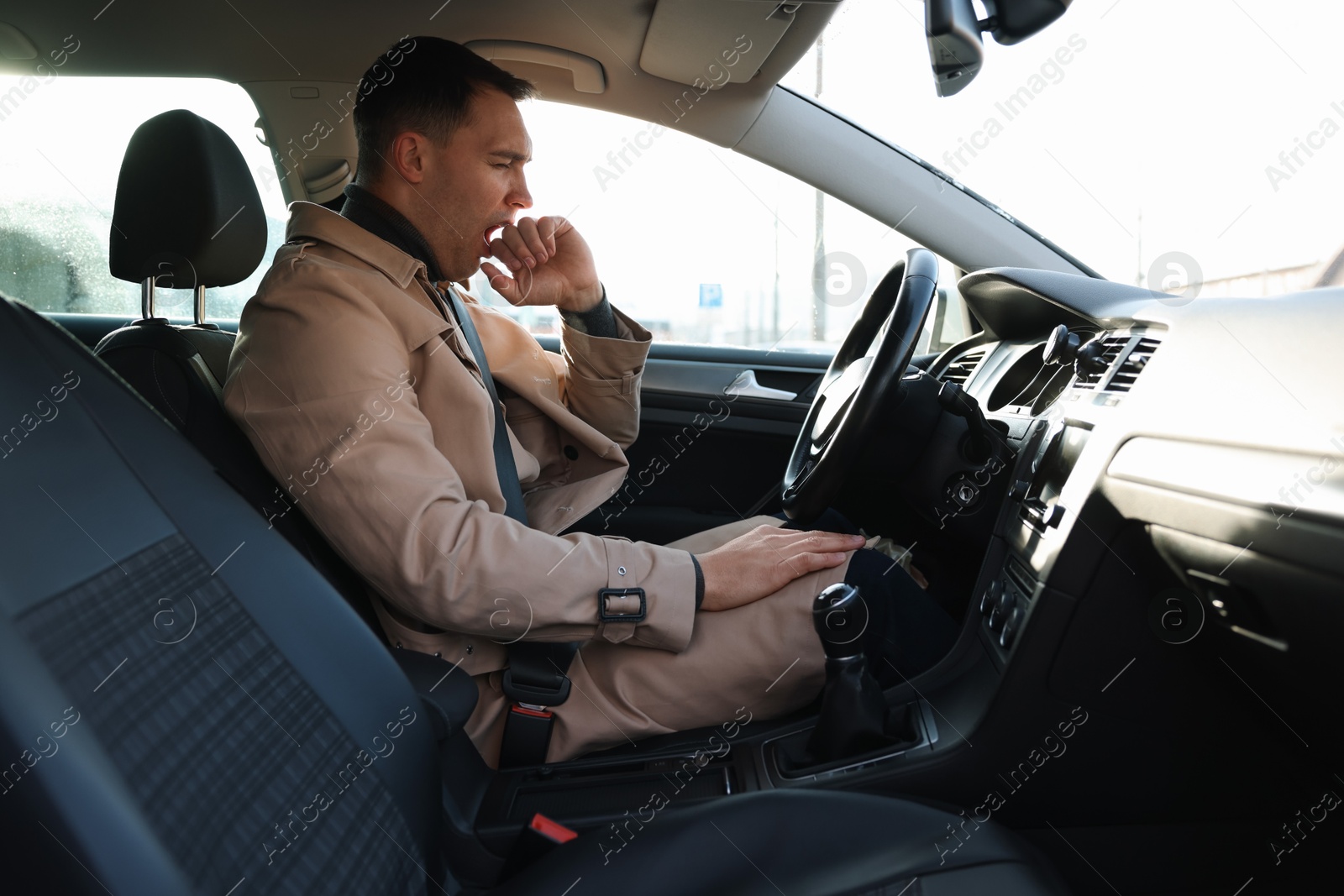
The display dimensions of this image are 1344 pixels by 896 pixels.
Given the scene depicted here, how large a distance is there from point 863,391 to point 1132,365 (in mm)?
310

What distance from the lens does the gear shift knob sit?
1094mm

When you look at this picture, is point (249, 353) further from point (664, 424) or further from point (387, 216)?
point (664, 424)

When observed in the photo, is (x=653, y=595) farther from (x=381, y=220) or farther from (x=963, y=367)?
(x=963, y=367)

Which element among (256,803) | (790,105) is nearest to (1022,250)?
(790,105)

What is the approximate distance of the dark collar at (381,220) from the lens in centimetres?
138

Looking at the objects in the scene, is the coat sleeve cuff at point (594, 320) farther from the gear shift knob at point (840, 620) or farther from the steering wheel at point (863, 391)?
the gear shift knob at point (840, 620)

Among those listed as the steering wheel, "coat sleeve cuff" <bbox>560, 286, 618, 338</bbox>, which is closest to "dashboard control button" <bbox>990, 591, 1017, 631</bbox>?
the steering wheel

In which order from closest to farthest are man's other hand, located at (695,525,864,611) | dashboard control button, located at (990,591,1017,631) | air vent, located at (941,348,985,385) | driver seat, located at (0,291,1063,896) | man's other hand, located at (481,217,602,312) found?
driver seat, located at (0,291,1063,896)
dashboard control button, located at (990,591,1017,631)
man's other hand, located at (695,525,864,611)
man's other hand, located at (481,217,602,312)
air vent, located at (941,348,985,385)

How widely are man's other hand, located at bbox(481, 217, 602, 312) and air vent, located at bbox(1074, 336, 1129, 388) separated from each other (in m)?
0.80

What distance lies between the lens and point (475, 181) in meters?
1.43

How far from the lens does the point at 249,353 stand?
3.76ft

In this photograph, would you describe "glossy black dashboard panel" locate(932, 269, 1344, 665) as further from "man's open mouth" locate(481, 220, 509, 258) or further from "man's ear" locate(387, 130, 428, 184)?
"man's ear" locate(387, 130, 428, 184)

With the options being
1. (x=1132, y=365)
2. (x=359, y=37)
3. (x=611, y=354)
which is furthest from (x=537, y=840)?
(x=359, y=37)

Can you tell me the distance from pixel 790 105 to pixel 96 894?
1628 mm
